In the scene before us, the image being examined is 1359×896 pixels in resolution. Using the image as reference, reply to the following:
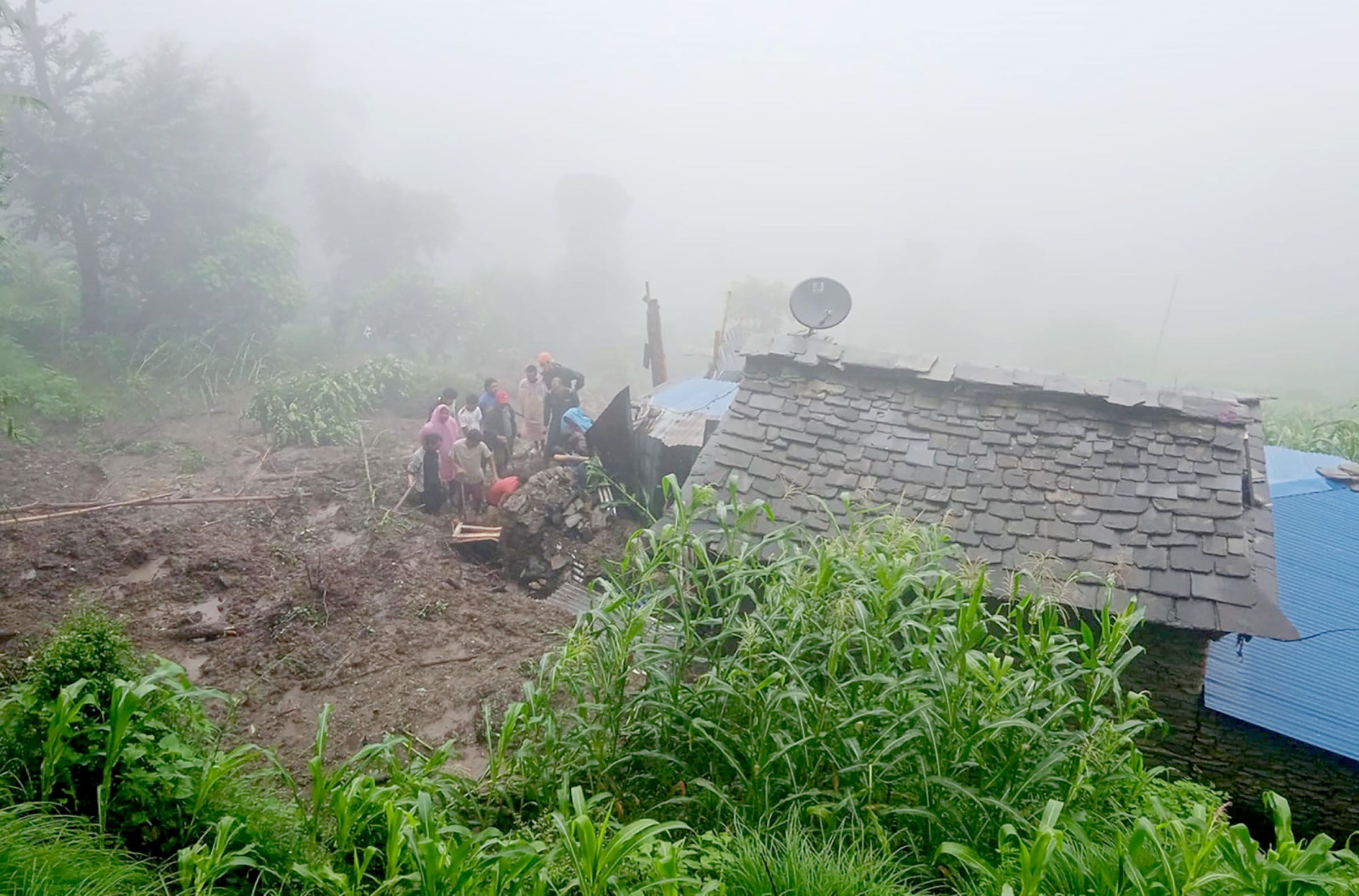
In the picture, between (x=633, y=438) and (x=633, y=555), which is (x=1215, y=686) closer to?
(x=633, y=555)

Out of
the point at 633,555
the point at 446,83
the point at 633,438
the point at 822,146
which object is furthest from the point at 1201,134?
the point at 633,555

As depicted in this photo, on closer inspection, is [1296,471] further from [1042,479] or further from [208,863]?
[208,863]

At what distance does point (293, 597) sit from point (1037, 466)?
7428 millimetres

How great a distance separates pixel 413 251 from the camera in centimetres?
3222

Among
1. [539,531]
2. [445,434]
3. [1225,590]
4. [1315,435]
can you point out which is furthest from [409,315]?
[1315,435]

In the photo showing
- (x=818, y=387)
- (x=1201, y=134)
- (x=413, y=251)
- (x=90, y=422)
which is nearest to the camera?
(x=818, y=387)

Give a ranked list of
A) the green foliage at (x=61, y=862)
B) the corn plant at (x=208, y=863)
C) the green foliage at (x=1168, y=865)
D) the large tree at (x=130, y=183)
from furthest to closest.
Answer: the large tree at (x=130, y=183) < the corn plant at (x=208, y=863) < the green foliage at (x=61, y=862) < the green foliage at (x=1168, y=865)

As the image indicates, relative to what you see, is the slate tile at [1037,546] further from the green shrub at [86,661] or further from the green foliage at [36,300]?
the green foliage at [36,300]

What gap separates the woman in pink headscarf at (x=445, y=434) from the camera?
9.30 meters

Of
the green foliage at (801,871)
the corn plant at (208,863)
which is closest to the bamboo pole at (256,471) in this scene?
the corn plant at (208,863)

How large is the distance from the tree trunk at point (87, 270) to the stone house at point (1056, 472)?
18.1 meters

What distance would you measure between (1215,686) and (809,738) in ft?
14.4

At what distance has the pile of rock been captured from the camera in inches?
340

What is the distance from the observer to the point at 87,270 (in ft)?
57.4
